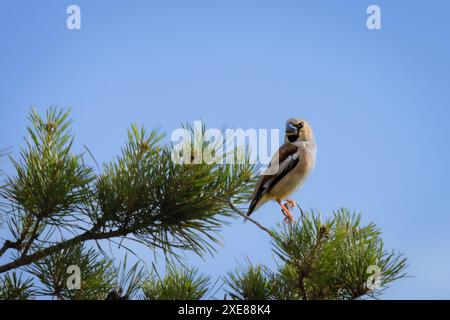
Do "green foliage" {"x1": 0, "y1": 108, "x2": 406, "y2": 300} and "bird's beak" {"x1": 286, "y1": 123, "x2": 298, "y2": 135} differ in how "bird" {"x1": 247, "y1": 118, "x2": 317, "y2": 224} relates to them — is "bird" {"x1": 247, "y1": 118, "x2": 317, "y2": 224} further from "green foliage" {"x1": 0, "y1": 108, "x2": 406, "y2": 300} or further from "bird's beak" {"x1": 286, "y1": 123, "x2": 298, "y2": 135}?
"green foliage" {"x1": 0, "y1": 108, "x2": 406, "y2": 300}

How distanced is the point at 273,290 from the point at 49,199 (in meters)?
1.46

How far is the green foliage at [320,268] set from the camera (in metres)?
3.58

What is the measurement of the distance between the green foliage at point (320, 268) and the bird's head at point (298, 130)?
10.9ft

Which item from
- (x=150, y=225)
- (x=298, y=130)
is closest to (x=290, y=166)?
(x=298, y=130)

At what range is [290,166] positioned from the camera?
6.55 metres

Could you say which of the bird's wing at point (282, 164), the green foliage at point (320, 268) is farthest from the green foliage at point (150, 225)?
the bird's wing at point (282, 164)

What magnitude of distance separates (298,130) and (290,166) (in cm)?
68

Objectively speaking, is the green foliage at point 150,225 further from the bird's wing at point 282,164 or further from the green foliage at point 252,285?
the bird's wing at point 282,164

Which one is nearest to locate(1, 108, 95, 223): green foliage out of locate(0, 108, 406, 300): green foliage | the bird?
locate(0, 108, 406, 300): green foliage

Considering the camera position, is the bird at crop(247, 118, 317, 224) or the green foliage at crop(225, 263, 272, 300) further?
the bird at crop(247, 118, 317, 224)

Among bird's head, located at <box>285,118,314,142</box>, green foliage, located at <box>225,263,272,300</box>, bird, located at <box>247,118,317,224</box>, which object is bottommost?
green foliage, located at <box>225,263,272,300</box>

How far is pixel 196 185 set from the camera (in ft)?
12.5

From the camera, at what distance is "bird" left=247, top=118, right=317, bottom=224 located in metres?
6.28
